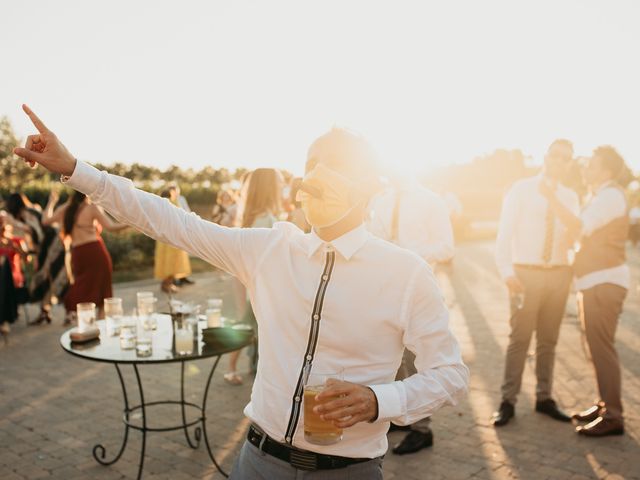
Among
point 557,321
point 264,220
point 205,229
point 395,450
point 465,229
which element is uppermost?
point 205,229

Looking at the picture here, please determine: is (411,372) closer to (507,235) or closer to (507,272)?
(507,272)

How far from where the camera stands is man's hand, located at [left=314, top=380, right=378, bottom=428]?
1653 millimetres

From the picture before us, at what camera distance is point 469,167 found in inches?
2023

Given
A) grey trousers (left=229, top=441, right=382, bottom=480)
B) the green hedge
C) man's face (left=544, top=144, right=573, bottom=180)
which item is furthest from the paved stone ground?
the green hedge

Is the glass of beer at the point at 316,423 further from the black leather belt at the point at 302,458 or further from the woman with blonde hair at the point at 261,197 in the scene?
the woman with blonde hair at the point at 261,197

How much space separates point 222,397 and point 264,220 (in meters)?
1.87

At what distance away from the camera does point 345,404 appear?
5.45 feet

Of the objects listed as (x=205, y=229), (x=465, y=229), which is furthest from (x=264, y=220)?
(x=465, y=229)

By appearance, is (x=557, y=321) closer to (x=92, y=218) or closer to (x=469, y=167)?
(x=92, y=218)

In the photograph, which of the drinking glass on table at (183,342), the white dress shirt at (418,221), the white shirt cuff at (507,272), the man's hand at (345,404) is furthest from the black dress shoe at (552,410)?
the man's hand at (345,404)

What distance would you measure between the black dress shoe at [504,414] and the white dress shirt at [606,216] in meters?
1.27

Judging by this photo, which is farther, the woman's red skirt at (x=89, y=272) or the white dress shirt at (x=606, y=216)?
the woman's red skirt at (x=89, y=272)

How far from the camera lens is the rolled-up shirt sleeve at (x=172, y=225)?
1865 mm

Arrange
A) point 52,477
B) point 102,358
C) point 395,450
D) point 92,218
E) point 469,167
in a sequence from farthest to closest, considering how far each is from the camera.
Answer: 1. point 469,167
2. point 92,218
3. point 395,450
4. point 52,477
5. point 102,358
